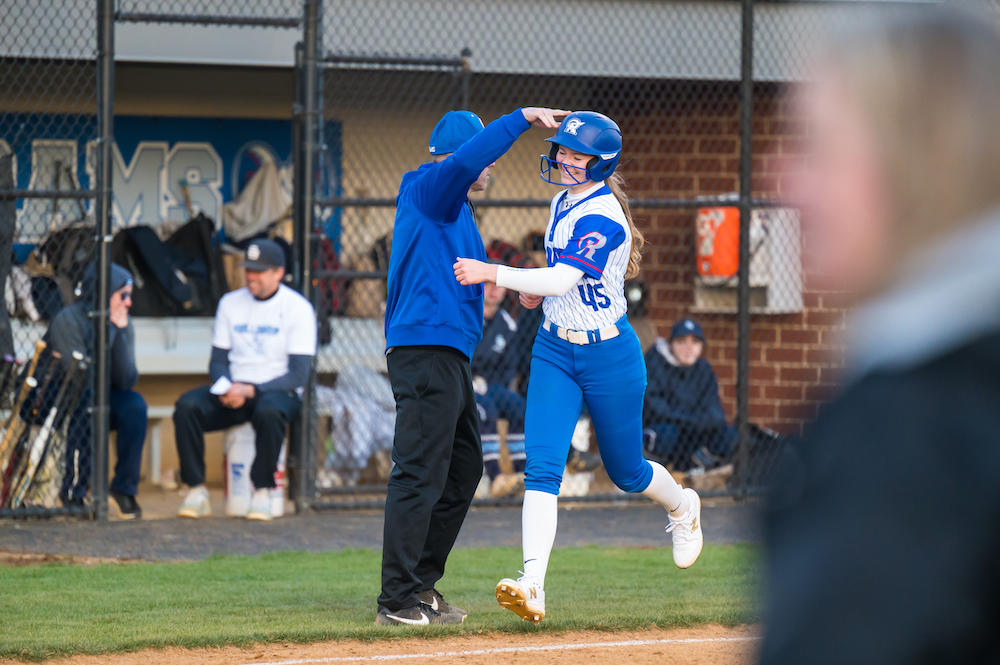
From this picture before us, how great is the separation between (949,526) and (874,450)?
7cm

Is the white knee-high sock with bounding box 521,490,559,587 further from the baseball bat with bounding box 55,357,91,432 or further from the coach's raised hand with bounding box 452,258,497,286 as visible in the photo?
the baseball bat with bounding box 55,357,91,432

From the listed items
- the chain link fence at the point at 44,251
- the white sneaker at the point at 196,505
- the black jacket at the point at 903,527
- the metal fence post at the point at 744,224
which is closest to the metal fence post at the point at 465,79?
the metal fence post at the point at 744,224

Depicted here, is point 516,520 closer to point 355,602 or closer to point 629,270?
point 355,602

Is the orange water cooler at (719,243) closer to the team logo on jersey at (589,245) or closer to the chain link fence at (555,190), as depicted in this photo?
the chain link fence at (555,190)

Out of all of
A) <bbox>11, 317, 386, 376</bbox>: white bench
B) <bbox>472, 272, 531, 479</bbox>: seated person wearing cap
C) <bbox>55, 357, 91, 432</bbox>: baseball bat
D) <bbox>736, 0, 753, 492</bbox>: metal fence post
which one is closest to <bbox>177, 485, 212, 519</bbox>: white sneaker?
<bbox>55, 357, 91, 432</bbox>: baseball bat

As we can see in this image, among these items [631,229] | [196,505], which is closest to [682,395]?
[196,505]

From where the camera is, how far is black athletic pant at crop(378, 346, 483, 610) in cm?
468

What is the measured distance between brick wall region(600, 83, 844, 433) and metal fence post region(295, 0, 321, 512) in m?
2.96

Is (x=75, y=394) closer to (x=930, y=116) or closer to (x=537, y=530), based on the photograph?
(x=537, y=530)

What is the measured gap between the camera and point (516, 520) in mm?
8039

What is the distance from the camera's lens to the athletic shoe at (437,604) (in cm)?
489

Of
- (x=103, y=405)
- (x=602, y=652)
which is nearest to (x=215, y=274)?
(x=103, y=405)

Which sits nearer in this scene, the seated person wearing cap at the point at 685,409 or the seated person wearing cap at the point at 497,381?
the seated person wearing cap at the point at 497,381

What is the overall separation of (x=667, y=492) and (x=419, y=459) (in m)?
1.13
